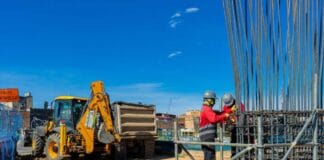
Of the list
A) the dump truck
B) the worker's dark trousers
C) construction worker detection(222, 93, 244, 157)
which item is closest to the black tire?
the dump truck

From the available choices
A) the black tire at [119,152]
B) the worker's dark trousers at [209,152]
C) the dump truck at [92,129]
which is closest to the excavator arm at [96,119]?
the dump truck at [92,129]

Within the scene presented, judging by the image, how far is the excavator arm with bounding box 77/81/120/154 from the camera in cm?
1805

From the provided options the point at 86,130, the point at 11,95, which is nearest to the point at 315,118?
the point at 86,130

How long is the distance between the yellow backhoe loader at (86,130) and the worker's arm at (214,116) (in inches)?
393

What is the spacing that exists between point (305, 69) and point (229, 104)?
1.69 meters

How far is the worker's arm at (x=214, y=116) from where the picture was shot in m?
8.29

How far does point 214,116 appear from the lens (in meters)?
8.41

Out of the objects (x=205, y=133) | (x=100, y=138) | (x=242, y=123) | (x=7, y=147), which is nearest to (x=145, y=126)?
(x=100, y=138)

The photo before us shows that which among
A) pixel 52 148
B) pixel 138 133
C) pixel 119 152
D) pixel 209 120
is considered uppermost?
pixel 209 120

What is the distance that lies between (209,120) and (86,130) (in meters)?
10.3

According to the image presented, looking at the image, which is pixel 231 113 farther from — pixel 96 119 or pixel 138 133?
pixel 138 133

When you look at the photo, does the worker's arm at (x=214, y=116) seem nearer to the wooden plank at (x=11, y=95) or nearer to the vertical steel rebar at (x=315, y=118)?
the vertical steel rebar at (x=315, y=118)

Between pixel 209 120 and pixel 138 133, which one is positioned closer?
pixel 209 120

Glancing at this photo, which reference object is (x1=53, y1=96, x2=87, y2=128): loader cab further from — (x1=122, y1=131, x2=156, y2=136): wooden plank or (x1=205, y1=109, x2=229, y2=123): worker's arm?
(x1=205, y1=109, x2=229, y2=123): worker's arm
